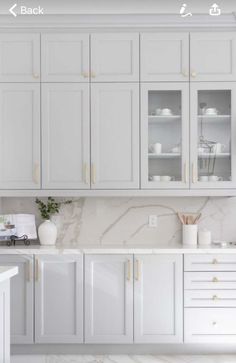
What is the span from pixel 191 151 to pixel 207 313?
1217 mm

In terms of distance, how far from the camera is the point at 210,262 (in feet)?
11.2

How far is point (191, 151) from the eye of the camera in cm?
358

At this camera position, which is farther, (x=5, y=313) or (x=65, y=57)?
(x=65, y=57)

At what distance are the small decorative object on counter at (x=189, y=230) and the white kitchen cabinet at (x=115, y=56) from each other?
1.20m

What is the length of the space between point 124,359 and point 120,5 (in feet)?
8.69

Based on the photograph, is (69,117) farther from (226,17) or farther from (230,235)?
(230,235)

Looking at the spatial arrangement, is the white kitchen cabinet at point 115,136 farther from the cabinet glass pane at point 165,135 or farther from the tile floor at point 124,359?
the tile floor at point 124,359

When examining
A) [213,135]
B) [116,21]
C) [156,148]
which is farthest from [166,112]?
[116,21]

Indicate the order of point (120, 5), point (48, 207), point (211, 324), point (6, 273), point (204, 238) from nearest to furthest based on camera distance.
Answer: point (6, 273) → point (211, 324) → point (120, 5) → point (204, 238) → point (48, 207)

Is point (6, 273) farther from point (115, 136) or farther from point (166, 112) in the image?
point (166, 112)

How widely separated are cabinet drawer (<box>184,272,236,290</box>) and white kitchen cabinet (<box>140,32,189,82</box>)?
4.88ft

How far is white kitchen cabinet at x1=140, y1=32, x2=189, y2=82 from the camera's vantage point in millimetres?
3582

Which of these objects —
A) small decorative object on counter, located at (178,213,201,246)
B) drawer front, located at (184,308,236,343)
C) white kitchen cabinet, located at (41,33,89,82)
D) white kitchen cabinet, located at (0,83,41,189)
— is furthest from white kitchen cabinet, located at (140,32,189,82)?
drawer front, located at (184,308,236,343)

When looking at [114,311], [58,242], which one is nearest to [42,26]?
[58,242]
